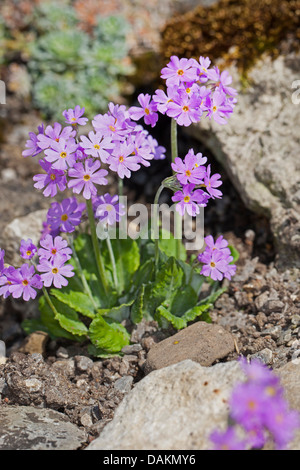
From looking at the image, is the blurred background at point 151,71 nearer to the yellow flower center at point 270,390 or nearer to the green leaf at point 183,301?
the green leaf at point 183,301

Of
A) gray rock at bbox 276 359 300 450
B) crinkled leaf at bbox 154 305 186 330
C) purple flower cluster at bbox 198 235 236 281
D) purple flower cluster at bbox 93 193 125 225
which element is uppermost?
purple flower cluster at bbox 93 193 125 225

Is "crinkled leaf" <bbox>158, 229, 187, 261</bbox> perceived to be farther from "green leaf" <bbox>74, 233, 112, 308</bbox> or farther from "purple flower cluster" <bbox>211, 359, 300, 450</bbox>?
"purple flower cluster" <bbox>211, 359, 300, 450</bbox>

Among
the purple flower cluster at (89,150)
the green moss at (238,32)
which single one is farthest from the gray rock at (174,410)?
the green moss at (238,32)

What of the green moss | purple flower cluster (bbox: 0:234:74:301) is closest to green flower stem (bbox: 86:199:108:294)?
purple flower cluster (bbox: 0:234:74:301)

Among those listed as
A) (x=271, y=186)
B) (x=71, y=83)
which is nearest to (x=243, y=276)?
(x=271, y=186)

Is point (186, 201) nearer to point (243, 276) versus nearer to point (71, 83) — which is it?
point (243, 276)
